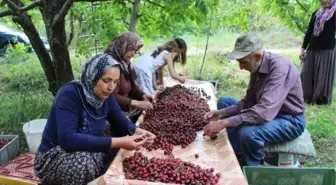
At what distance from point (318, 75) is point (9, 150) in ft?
15.7

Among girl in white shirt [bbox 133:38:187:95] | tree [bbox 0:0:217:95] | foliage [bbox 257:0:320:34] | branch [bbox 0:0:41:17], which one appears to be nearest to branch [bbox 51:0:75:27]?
tree [bbox 0:0:217:95]

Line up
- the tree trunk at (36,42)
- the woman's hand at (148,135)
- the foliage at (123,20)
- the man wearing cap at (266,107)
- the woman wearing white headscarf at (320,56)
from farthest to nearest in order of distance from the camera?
1. the woman wearing white headscarf at (320,56)
2. the foliage at (123,20)
3. the tree trunk at (36,42)
4. the man wearing cap at (266,107)
5. the woman's hand at (148,135)

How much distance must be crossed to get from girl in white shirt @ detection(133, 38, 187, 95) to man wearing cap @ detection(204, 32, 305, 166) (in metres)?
1.58

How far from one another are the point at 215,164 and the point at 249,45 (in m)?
1.02

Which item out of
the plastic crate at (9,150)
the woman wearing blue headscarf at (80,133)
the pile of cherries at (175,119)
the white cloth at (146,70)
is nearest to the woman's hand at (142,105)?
the pile of cherries at (175,119)

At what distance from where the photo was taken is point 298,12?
558 centimetres

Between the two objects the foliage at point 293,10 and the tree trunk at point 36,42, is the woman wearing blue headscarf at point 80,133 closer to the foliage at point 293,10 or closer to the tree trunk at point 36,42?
the tree trunk at point 36,42

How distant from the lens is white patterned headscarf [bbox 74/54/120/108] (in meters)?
2.27

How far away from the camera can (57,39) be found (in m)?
4.04

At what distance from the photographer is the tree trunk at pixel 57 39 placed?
3.92m

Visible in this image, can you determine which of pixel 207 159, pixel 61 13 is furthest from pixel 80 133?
pixel 61 13

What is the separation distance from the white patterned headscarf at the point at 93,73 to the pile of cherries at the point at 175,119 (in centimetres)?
75

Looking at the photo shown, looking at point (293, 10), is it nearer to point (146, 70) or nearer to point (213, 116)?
point (146, 70)

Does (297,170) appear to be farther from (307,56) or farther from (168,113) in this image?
(307,56)
